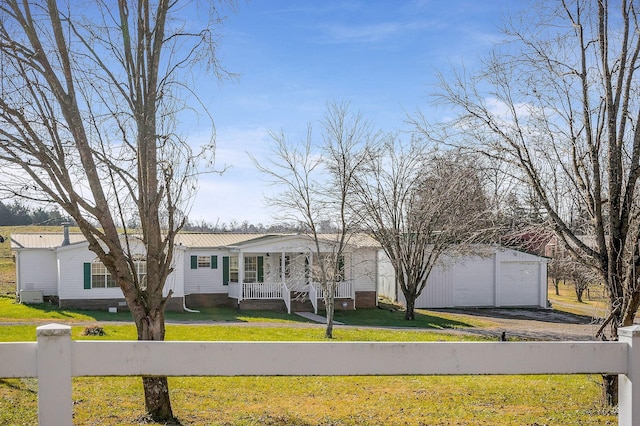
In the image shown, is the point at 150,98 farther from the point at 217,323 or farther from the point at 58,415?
the point at 217,323

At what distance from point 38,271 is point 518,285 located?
22.8 metres

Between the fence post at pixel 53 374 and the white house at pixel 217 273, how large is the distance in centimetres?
2029

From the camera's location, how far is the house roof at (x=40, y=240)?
24531 millimetres

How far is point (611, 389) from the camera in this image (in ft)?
20.8

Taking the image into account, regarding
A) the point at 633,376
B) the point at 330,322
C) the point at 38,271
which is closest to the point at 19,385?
the point at 633,376

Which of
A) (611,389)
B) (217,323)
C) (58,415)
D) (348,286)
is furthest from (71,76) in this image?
(348,286)

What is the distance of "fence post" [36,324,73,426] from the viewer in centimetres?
341

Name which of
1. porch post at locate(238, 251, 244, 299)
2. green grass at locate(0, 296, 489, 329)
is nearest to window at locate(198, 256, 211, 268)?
porch post at locate(238, 251, 244, 299)

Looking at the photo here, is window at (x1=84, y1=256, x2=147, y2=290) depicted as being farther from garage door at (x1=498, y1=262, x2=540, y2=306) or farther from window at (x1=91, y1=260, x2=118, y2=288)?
garage door at (x1=498, y1=262, x2=540, y2=306)

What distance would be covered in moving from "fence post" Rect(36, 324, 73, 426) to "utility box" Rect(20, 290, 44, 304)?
23.1 meters

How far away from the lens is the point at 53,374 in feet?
11.2

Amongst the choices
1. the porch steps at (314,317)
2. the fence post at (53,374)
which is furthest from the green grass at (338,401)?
the porch steps at (314,317)

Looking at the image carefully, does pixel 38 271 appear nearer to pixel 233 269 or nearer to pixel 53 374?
pixel 233 269

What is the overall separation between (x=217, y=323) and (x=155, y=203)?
51.2 feet
